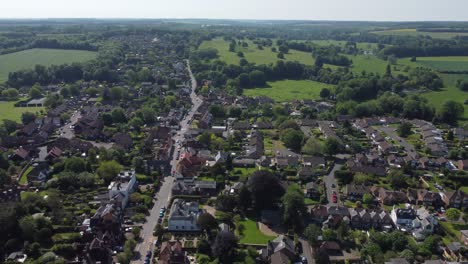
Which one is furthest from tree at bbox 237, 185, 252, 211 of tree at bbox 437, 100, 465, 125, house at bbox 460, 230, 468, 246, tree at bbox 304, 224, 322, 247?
tree at bbox 437, 100, 465, 125

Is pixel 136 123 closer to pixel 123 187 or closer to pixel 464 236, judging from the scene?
pixel 123 187

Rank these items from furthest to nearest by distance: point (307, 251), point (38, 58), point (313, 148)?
1. point (38, 58)
2. point (313, 148)
3. point (307, 251)

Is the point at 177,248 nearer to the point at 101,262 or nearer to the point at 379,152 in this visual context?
the point at 101,262

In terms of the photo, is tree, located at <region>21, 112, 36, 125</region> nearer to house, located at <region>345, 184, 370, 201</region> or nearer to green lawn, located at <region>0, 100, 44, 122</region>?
green lawn, located at <region>0, 100, 44, 122</region>

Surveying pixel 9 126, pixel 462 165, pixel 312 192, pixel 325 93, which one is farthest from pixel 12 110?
pixel 462 165

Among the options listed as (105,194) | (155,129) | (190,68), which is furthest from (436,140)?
(190,68)

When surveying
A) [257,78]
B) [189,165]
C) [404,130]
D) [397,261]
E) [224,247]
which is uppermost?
[257,78]
